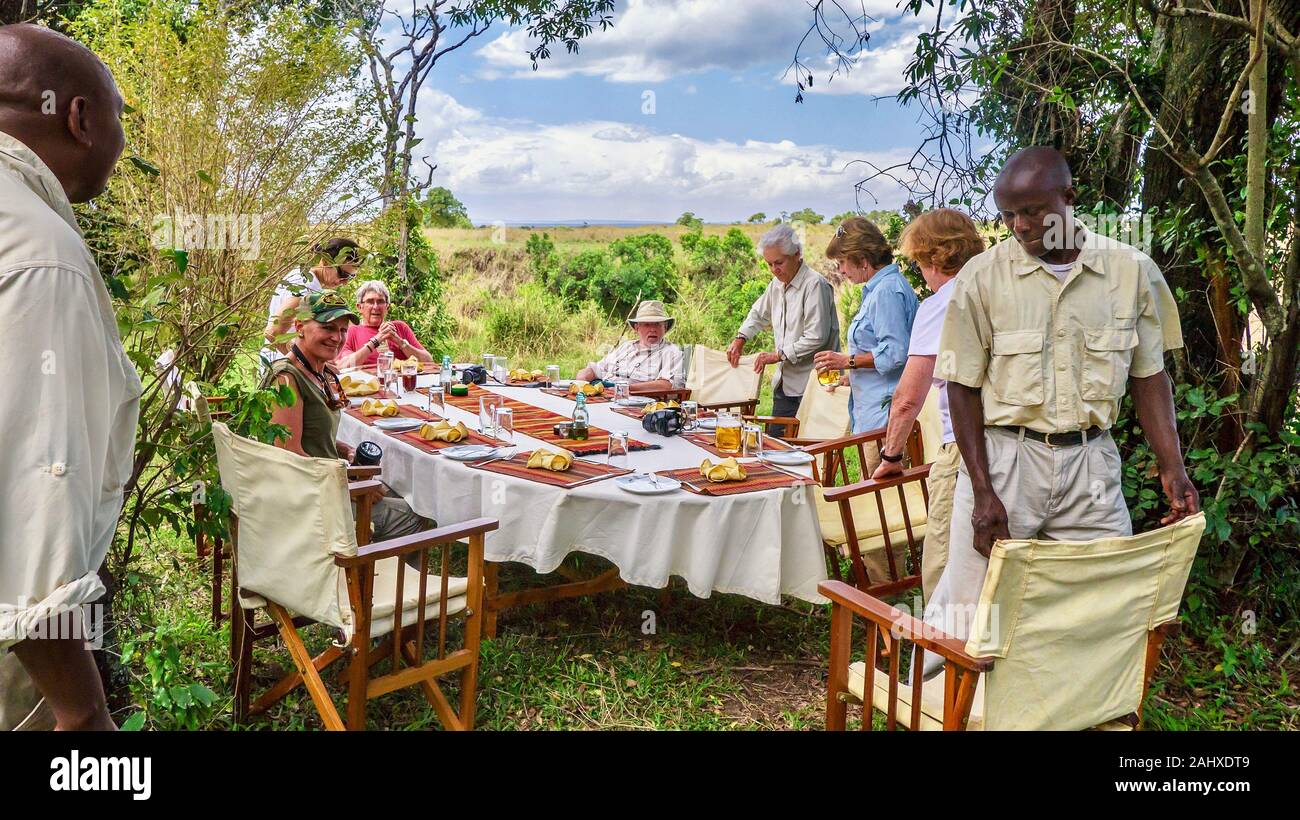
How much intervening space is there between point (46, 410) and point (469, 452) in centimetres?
242

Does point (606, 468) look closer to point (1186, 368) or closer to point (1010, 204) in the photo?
point (1010, 204)

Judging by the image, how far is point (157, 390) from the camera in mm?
2561

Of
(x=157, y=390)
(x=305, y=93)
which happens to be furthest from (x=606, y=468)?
(x=305, y=93)

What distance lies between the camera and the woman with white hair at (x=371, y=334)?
Result: 5410 millimetres

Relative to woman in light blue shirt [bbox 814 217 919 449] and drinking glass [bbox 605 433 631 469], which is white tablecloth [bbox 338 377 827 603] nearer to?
drinking glass [bbox 605 433 631 469]

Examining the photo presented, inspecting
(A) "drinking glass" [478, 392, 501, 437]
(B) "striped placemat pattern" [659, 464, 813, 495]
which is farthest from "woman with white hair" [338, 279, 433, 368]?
(B) "striped placemat pattern" [659, 464, 813, 495]

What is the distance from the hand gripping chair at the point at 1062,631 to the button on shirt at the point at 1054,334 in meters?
0.44

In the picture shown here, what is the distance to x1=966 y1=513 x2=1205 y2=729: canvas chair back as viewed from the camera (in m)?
1.80

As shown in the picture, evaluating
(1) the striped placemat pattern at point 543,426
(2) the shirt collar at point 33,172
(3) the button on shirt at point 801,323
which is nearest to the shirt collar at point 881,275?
(3) the button on shirt at point 801,323

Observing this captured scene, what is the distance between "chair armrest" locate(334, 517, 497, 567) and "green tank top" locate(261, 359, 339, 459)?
2.48ft

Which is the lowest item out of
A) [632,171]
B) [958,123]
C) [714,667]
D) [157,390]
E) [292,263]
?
[714,667]

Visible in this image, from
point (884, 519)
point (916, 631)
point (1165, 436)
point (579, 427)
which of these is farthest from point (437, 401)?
point (1165, 436)
